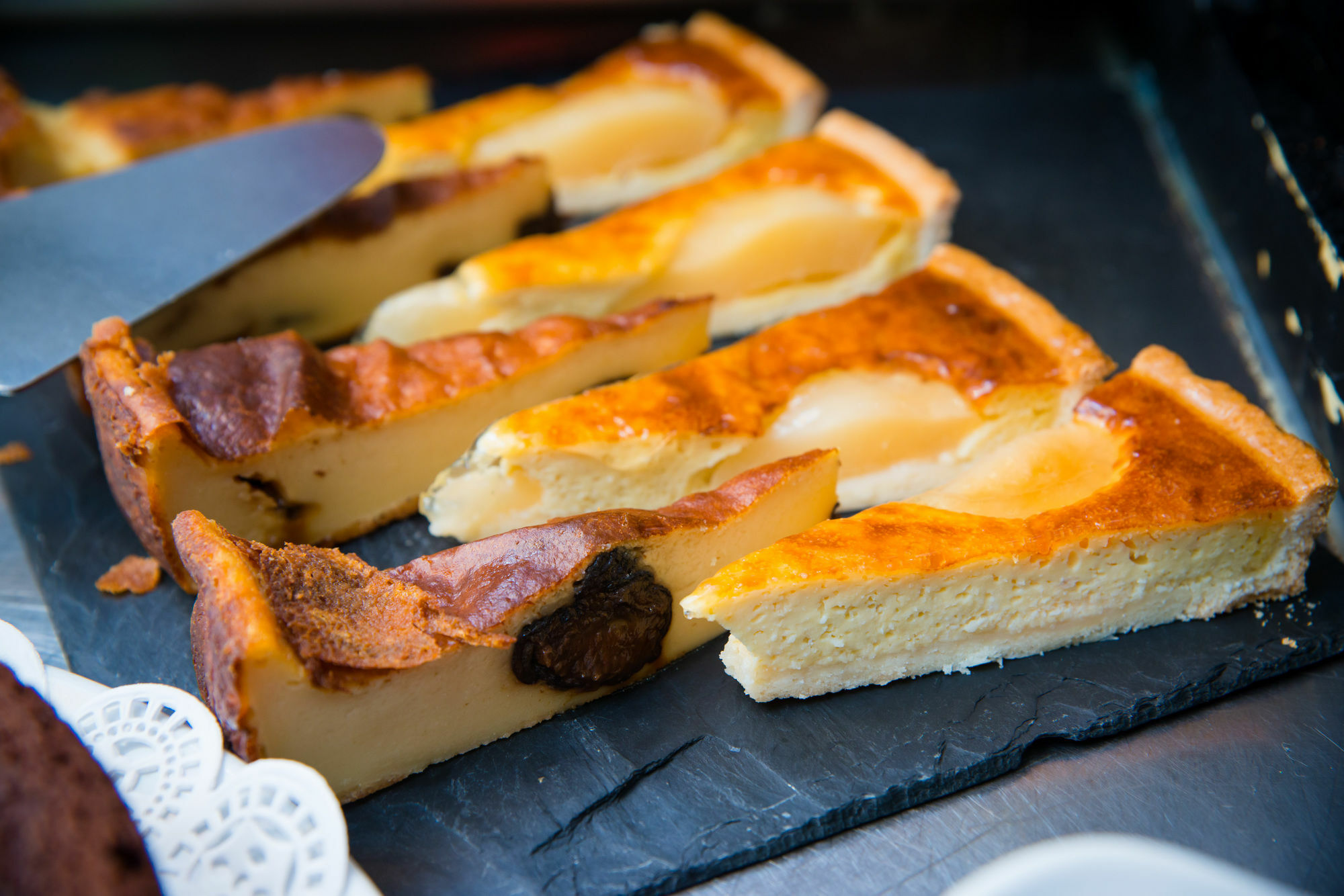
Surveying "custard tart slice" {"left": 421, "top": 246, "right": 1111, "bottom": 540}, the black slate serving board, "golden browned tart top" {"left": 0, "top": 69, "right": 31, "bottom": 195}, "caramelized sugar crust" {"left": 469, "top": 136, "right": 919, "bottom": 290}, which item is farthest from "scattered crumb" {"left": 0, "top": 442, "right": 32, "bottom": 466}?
"caramelized sugar crust" {"left": 469, "top": 136, "right": 919, "bottom": 290}

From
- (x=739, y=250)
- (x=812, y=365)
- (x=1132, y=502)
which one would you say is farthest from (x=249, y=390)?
(x=1132, y=502)

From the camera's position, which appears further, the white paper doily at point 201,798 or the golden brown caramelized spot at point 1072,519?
the golden brown caramelized spot at point 1072,519

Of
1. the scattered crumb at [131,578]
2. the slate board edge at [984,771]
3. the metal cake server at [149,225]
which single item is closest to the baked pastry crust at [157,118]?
the metal cake server at [149,225]

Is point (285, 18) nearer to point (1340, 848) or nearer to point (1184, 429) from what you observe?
point (1184, 429)

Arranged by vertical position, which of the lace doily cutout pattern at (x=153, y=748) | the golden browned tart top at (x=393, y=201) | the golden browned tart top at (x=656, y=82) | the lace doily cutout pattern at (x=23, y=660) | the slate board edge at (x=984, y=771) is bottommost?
the slate board edge at (x=984, y=771)

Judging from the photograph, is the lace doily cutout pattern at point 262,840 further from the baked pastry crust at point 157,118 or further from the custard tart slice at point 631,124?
the baked pastry crust at point 157,118

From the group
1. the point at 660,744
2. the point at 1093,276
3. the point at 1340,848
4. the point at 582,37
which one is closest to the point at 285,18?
the point at 582,37

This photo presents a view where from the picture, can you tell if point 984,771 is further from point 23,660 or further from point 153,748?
point 23,660

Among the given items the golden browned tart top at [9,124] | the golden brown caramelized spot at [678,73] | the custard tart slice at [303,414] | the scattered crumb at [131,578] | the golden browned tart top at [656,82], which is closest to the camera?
the custard tart slice at [303,414]
